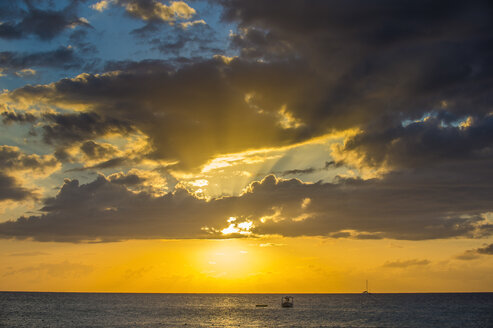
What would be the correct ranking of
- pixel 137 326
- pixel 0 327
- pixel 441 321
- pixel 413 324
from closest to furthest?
pixel 0 327, pixel 137 326, pixel 413 324, pixel 441 321

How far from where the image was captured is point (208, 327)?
5251 inches

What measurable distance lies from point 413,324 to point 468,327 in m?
14.4

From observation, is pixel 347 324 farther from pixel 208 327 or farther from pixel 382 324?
pixel 208 327

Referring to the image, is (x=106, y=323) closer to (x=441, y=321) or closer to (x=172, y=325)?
(x=172, y=325)

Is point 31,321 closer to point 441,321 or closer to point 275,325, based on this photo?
point 275,325

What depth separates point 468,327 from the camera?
444 feet

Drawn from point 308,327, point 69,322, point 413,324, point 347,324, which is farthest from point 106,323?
point 413,324

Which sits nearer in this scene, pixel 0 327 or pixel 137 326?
pixel 0 327

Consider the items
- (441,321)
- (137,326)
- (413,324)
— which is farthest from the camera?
(441,321)

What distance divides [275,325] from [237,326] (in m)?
10.6

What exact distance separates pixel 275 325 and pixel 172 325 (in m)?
28.6

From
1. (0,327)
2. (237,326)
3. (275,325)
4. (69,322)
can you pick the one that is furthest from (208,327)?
(0,327)

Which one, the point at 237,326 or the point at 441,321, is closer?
the point at 237,326

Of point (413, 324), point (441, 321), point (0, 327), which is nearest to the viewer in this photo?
point (0, 327)
